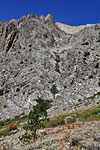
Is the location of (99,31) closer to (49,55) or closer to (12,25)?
(49,55)

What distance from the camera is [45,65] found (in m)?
57.6

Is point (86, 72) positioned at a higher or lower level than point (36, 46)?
lower

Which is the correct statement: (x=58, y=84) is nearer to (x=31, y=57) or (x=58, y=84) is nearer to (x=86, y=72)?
(x=86, y=72)

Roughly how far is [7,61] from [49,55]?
641 inches

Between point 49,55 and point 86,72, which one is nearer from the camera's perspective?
point 86,72

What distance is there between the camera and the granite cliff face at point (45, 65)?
4503 cm

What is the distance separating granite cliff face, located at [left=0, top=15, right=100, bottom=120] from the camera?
45031mm

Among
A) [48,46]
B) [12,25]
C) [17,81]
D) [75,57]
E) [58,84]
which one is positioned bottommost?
[58,84]

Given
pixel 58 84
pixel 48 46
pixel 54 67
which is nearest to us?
pixel 58 84

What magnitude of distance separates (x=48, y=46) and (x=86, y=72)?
2161cm

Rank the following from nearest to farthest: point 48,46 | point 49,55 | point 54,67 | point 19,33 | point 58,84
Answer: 1. point 58,84
2. point 54,67
3. point 49,55
4. point 48,46
5. point 19,33

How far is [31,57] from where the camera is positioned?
6109 cm

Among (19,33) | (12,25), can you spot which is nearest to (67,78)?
(19,33)

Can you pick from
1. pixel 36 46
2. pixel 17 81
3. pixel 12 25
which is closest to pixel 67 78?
pixel 17 81
